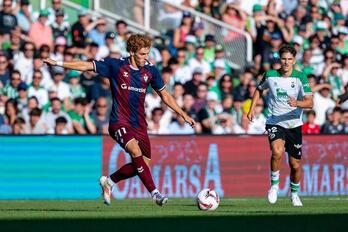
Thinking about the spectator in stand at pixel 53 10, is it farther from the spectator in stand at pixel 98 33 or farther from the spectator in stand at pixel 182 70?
the spectator in stand at pixel 182 70

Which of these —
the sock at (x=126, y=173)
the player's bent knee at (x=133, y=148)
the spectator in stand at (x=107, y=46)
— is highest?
the spectator in stand at (x=107, y=46)

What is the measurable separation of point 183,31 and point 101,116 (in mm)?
3938

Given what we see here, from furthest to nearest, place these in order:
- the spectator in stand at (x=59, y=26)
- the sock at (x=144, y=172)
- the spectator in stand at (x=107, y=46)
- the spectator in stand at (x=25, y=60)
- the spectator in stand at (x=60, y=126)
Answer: the spectator in stand at (x=59, y=26) < the spectator in stand at (x=107, y=46) < the spectator in stand at (x=25, y=60) < the spectator in stand at (x=60, y=126) < the sock at (x=144, y=172)

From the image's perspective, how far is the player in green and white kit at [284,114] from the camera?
1717 centimetres

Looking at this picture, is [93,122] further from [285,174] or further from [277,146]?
[277,146]

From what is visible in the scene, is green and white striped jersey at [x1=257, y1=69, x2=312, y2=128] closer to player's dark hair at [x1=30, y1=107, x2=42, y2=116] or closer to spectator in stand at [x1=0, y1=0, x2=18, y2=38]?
player's dark hair at [x1=30, y1=107, x2=42, y2=116]

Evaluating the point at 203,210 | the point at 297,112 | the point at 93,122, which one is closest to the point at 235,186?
the point at 93,122

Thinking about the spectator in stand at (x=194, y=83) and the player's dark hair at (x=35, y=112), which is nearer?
the player's dark hair at (x=35, y=112)

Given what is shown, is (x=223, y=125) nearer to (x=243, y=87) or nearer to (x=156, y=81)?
(x=243, y=87)

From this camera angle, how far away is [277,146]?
56.2 feet

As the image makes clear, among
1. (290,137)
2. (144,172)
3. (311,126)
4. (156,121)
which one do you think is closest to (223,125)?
(156,121)

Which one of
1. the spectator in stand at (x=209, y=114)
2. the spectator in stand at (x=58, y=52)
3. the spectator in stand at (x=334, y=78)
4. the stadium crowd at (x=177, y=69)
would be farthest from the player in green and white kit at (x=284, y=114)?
the spectator in stand at (x=334, y=78)

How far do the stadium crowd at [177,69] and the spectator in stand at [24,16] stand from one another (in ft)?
0.07

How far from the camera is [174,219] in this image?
1310 cm
